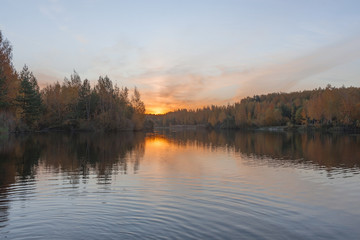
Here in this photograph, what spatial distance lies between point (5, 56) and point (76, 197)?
161ft

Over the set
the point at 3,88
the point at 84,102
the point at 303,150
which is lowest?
the point at 303,150

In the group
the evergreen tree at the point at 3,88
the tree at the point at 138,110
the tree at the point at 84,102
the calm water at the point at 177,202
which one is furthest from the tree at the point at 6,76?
the tree at the point at 138,110

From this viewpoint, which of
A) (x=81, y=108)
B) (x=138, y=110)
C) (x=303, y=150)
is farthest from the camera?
(x=138, y=110)

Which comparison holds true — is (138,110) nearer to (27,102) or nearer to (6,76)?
(27,102)

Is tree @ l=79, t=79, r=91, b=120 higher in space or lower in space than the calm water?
higher

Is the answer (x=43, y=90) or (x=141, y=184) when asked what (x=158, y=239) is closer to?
(x=141, y=184)

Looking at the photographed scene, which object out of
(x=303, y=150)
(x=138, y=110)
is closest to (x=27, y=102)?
(x=138, y=110)

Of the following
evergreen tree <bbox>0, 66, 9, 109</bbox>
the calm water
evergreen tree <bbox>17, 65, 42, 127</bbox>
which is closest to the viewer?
the calm water

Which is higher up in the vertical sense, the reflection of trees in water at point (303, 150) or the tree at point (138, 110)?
the tree at point (138, 110)

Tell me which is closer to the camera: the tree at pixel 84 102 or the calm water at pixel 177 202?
the calm water at pixel 177 202

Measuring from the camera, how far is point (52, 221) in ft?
33.6

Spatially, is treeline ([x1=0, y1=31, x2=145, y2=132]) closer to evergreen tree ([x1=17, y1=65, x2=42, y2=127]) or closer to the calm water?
evergreen tree ([x1=17, y1=65, x2=42, y2=127])

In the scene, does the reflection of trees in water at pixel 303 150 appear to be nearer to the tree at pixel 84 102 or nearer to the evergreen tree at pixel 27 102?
the evergreen tree at pixel 27 102

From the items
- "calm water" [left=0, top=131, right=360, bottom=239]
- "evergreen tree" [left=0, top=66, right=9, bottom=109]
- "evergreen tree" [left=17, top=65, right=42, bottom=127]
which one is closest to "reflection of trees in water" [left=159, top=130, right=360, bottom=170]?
"calm water" [left=0, top=131, right=360, bottom=239]
